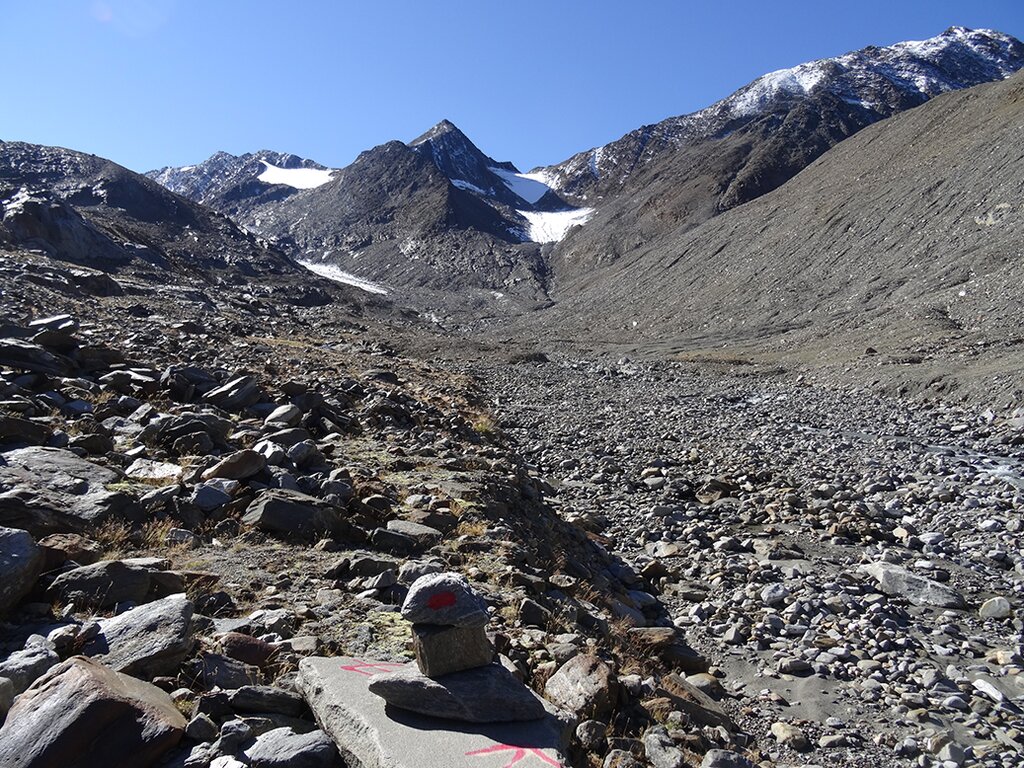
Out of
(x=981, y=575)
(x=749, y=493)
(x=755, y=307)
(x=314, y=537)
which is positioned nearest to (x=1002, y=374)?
(x=749, y=493)

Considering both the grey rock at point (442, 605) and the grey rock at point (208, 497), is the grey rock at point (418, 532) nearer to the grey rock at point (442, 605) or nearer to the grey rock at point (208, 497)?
the grey rock at point (208, 497)

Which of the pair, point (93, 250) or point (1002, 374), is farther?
point (93, 250)

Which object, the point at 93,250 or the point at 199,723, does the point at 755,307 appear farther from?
the point at 199,723

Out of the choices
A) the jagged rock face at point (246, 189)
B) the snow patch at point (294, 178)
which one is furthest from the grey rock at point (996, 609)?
the snow patch at point (294, 178)

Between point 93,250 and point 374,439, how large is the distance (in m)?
38.5

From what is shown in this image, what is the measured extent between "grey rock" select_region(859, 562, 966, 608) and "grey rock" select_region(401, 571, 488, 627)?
6652 millimetres

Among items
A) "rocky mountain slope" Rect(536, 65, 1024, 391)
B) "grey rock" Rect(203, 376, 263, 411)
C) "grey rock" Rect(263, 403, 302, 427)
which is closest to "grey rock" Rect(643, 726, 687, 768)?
"grey rock" Rect(263, 403, 302, 427)

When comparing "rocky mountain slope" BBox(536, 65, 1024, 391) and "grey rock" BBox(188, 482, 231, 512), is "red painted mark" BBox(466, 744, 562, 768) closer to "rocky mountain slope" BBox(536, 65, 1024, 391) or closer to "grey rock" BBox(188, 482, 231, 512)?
"grey rock" BBox(188, 482, 231, 512)

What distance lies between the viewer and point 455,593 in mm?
3893

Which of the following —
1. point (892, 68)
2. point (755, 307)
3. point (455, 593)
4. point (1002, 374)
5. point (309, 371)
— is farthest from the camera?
point (892, 68)

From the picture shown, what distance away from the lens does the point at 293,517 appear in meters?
6.41

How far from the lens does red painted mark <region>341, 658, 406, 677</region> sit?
3.95 meters

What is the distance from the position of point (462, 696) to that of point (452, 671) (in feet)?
0.63

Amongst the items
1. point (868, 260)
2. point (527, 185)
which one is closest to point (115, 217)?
point (868, 260)
